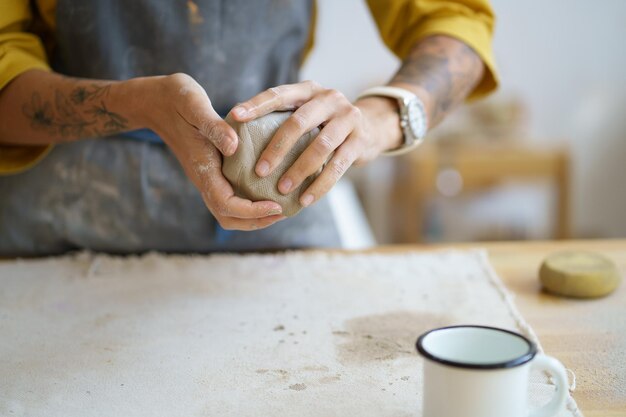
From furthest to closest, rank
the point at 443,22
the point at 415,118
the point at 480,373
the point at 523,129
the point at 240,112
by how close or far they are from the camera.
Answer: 1. the point at 523,129
2. the point at 443,22
3. the point at 415,118
4. the point at 240,112
5. the point at 480,373

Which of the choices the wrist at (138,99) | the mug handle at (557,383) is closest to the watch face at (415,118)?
the wrist at (138,99)

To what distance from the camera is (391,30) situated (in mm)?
1117

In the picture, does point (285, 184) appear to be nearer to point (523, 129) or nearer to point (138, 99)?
point (138, 99)

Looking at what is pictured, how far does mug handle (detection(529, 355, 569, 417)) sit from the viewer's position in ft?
1.68

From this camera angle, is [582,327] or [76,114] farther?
[76,114]

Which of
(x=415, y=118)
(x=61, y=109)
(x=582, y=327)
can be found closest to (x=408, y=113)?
(x=415, y=118)

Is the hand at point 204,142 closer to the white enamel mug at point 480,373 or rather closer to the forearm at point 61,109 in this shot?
the forearm at point 61,109

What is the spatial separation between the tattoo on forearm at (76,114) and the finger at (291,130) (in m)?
0.23

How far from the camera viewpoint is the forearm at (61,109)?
0.84 meters


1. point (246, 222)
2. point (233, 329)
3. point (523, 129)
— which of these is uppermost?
point (246, 222)

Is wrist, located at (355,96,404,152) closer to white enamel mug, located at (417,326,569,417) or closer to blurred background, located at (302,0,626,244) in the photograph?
white enamel mug, located at (417,326,569,417)

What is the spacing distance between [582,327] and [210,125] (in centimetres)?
46

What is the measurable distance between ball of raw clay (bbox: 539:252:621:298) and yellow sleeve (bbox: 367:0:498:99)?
0.36m

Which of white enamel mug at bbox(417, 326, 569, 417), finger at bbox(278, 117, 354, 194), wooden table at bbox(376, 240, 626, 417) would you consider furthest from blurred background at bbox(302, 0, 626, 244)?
white enamel mug at bbox(417, 326, 569, 417)
